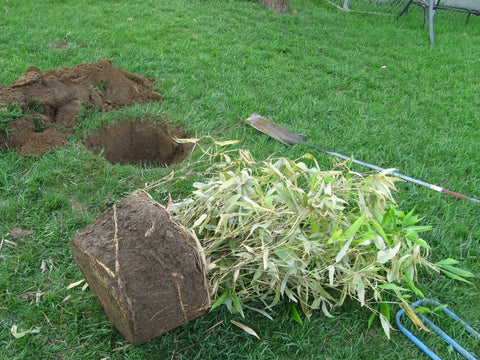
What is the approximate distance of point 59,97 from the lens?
13.2 ft

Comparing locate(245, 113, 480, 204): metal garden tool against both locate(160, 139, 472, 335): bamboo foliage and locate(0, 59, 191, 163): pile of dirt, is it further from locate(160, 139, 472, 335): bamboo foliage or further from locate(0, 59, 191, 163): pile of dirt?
locate(160, 139, 472, 335): bamboo foliage

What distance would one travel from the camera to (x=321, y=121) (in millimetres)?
4551

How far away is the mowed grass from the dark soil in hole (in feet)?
0.42

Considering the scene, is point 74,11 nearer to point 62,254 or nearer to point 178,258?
point 62,254

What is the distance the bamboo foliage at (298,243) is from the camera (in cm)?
234

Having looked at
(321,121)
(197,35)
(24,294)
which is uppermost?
(197,35)

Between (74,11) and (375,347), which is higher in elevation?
(74,11)

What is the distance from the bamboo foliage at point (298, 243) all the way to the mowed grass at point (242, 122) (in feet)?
0.67

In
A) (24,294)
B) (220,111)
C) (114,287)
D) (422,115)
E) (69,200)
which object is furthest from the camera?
(422,115)

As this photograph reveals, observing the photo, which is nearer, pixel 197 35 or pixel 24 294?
pixel 24 294

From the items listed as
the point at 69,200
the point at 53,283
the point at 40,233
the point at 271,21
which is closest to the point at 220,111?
the point at 69,200

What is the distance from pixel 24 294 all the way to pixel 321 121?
3.30 metres

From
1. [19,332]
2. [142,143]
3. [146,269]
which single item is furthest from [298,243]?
[142,143]

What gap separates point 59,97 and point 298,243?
2916mm
